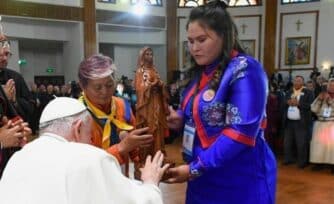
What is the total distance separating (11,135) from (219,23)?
1.31m

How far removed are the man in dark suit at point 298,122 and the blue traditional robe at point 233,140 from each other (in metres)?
5.66

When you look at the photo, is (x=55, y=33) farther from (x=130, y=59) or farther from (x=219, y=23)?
(x=219, y=23)

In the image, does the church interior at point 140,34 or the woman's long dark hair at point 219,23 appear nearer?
the woman's long dark hair at point 219,23

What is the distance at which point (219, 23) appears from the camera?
1.56 meters

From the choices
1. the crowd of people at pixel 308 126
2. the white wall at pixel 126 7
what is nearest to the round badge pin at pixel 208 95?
the crowd of people at pixel 308 126

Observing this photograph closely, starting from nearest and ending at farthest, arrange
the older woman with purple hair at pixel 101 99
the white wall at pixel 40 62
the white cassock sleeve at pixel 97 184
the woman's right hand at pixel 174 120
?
the white cassock sleeve at pixel 97 184
the woman's right hand at pixel 174 120
the older woman with purple hair at pixel 101 99
the white wall at pixel 40 62

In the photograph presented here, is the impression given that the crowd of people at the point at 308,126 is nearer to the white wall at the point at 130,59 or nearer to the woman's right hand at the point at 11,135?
the woman's right hand at the point at 11,135

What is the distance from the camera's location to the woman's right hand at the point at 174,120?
1787 mm

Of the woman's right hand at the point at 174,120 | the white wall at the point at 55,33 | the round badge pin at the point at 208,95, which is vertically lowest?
the woman's right hand at the point at 174,120

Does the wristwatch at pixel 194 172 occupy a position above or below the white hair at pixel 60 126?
below

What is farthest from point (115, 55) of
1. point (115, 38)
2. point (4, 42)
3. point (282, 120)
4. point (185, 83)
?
point (185, 83)

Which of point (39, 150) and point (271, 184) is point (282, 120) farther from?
point (39, 150)

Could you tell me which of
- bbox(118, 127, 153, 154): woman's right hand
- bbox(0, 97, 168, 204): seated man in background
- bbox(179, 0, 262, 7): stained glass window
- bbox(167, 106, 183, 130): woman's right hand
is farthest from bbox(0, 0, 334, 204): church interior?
bbox(0, 97, 168, 204): seated man in background

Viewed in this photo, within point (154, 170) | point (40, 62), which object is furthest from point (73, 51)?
point (154, 170)
